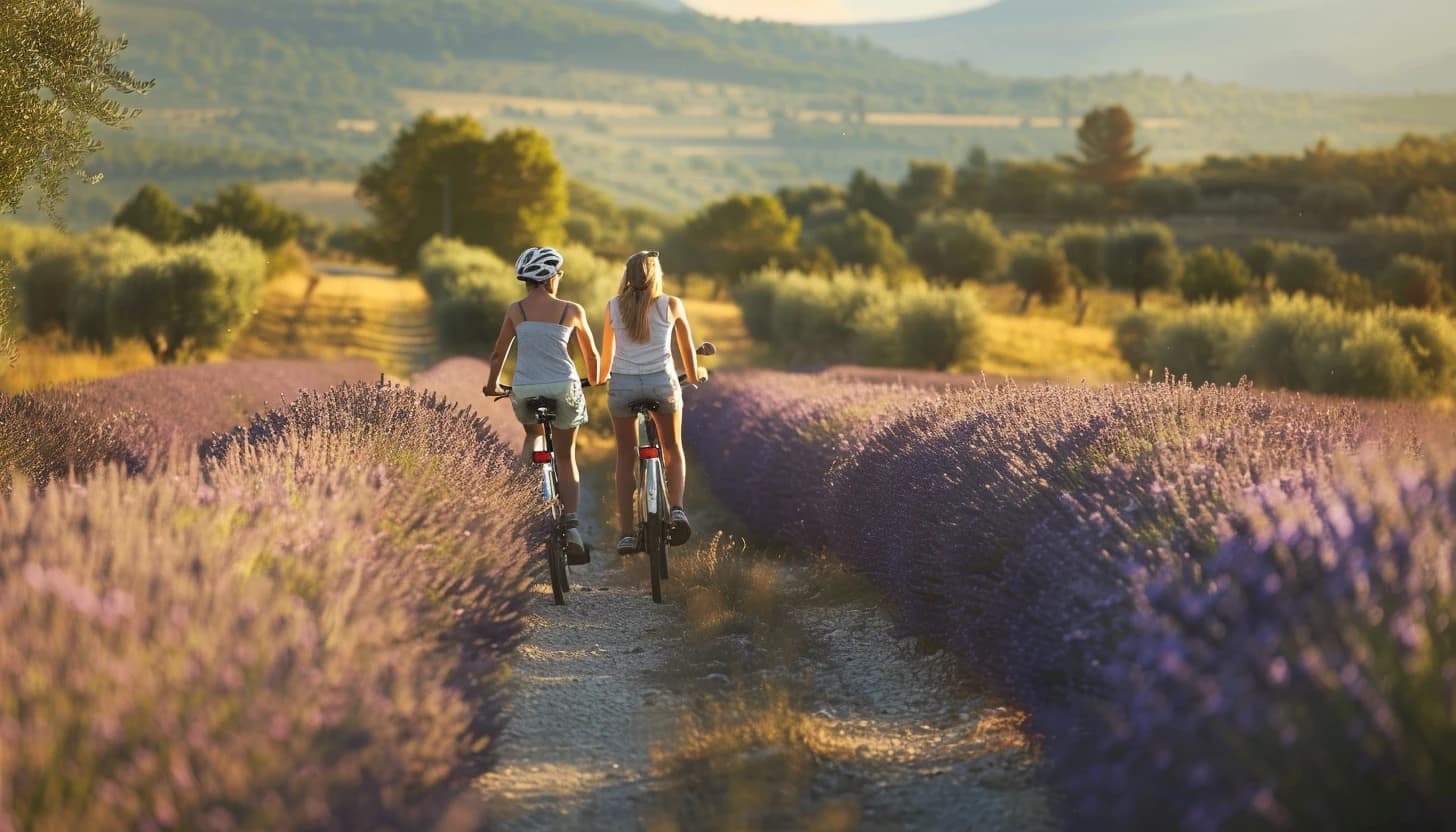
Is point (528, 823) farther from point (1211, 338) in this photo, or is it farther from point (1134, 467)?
point (1211, 338)

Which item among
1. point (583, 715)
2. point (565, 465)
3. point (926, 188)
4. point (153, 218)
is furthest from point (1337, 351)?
point (926, 188)

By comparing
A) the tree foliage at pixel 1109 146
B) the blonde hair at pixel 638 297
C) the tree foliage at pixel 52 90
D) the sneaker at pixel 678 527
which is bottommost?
the sneaker at pixel 678 527

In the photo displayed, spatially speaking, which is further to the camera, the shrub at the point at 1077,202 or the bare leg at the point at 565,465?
the shrub at the point at 1077,202

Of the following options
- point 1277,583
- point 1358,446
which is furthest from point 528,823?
point 1358,446

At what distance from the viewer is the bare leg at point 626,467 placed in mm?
8109

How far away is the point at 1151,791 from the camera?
3250 mm

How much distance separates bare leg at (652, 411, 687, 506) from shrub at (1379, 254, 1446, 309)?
36818mm

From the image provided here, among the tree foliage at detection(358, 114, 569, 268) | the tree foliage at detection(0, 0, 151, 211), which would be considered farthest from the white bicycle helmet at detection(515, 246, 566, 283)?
the tree foliage at detection(358, 114, 569, 268)

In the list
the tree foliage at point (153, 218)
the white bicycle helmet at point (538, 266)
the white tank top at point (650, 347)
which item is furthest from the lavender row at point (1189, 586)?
the tree foliage at point (153, 218)

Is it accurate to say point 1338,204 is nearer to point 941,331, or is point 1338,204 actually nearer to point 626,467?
point 941,331

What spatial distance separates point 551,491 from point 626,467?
1.79 ft

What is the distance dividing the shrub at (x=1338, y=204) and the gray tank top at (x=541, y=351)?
72554 mm

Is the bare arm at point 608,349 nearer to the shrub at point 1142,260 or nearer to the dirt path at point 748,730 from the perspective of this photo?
the dirt path at point 748,730

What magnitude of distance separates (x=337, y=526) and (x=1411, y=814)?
330 cm
